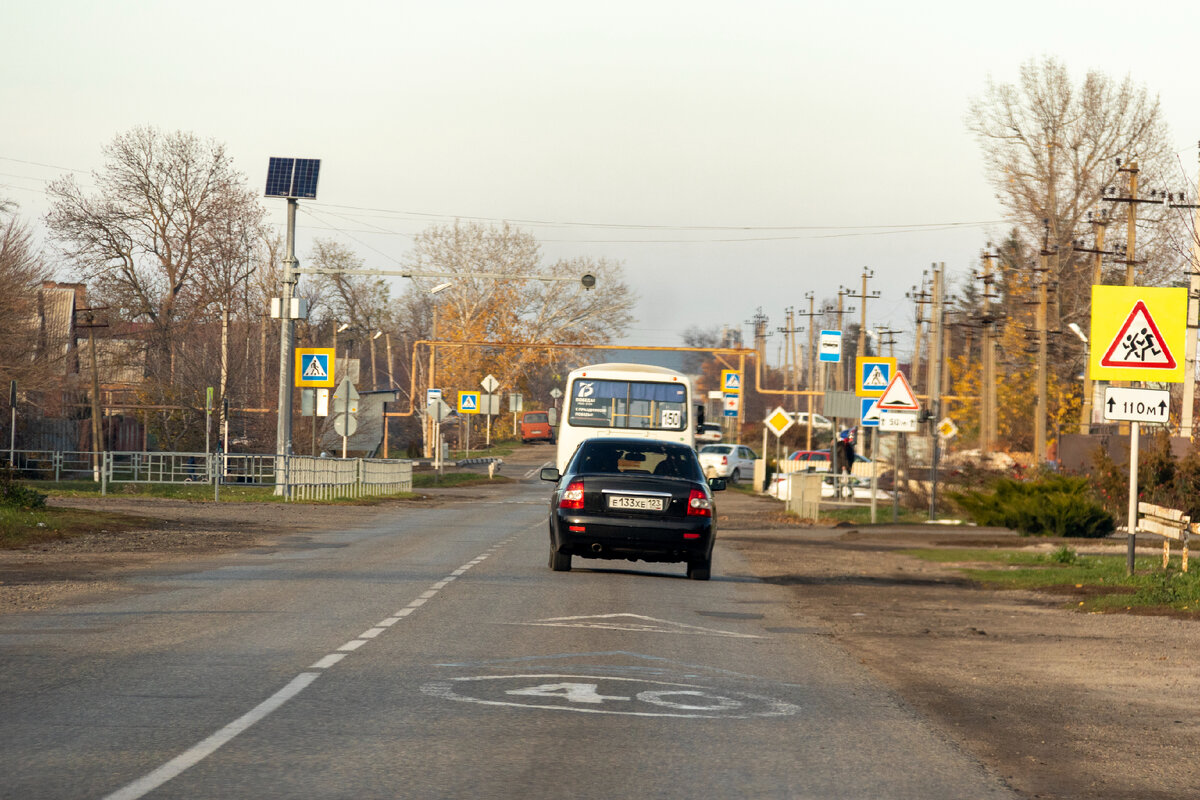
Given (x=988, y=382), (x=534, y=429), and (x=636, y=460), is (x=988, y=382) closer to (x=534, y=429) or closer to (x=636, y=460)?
(x=534, y=429)

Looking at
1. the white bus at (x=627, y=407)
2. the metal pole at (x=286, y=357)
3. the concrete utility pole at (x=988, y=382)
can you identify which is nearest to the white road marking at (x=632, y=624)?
the white bus at (x=627, y=407)

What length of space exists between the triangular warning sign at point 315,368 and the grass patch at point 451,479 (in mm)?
13915

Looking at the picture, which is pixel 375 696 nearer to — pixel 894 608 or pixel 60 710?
pixel 60 710

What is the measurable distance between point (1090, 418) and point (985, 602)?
42875 mm

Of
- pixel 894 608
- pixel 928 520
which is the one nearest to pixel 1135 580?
pixel 894 608

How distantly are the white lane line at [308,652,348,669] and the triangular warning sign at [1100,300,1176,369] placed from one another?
419 inches

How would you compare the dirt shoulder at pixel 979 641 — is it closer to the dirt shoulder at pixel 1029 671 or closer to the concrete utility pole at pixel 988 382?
the dirt shoulder at pixel 1029 671

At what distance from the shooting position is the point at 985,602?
16.5m

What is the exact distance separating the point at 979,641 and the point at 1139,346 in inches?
234

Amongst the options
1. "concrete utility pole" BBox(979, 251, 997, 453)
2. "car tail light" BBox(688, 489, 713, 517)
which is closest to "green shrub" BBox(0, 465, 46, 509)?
"car tail light" BBox(688, 489, 713, 517)

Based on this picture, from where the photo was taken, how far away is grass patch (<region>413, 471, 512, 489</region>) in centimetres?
5322

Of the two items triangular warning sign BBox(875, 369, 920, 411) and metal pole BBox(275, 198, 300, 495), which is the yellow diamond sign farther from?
triangular warning sign BBox(875, 369, 920, 411)

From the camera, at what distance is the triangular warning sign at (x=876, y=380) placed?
31.5 meters

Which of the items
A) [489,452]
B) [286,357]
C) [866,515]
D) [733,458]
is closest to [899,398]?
[866,515]
